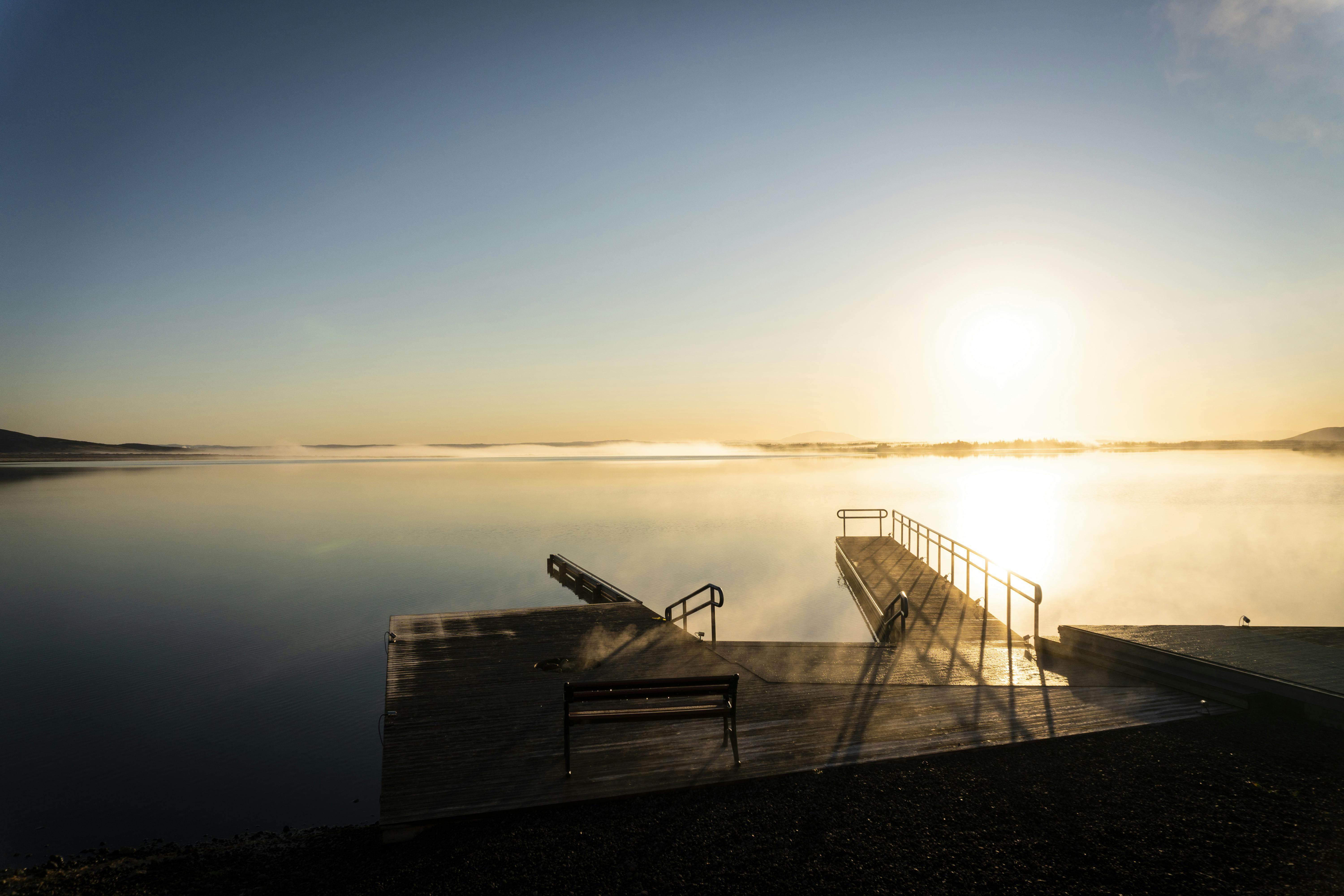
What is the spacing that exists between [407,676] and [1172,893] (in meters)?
9.01

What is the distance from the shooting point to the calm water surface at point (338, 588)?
954 cm

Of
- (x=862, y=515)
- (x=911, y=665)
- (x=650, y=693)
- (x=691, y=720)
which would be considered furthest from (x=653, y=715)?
(x=862, y=515)

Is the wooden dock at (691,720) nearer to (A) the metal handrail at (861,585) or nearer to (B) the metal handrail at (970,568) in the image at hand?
(B) the metal handrail at (970,568)

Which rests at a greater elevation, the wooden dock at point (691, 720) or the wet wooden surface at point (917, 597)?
the wooden dock at point (691, 720)

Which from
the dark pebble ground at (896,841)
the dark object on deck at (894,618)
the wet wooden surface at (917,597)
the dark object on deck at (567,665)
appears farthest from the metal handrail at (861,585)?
the dark pebble ground at (896,841)

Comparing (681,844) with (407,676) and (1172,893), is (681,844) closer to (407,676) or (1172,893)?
(1172,893)

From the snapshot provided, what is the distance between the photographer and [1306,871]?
188 inches

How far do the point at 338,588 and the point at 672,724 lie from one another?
64.3ft

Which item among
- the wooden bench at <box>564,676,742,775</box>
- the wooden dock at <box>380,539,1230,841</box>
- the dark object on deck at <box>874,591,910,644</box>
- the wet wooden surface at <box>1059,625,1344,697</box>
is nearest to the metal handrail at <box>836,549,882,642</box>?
the dark object on deck at <box>874,591,910,644</box>

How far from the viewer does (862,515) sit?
43969mm

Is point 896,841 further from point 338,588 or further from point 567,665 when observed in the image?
point 338,588

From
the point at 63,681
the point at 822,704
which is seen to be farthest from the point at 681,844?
the point at 63,681

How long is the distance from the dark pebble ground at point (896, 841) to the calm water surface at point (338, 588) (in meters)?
2.95

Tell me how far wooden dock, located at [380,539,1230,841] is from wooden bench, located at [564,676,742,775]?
31 cm
